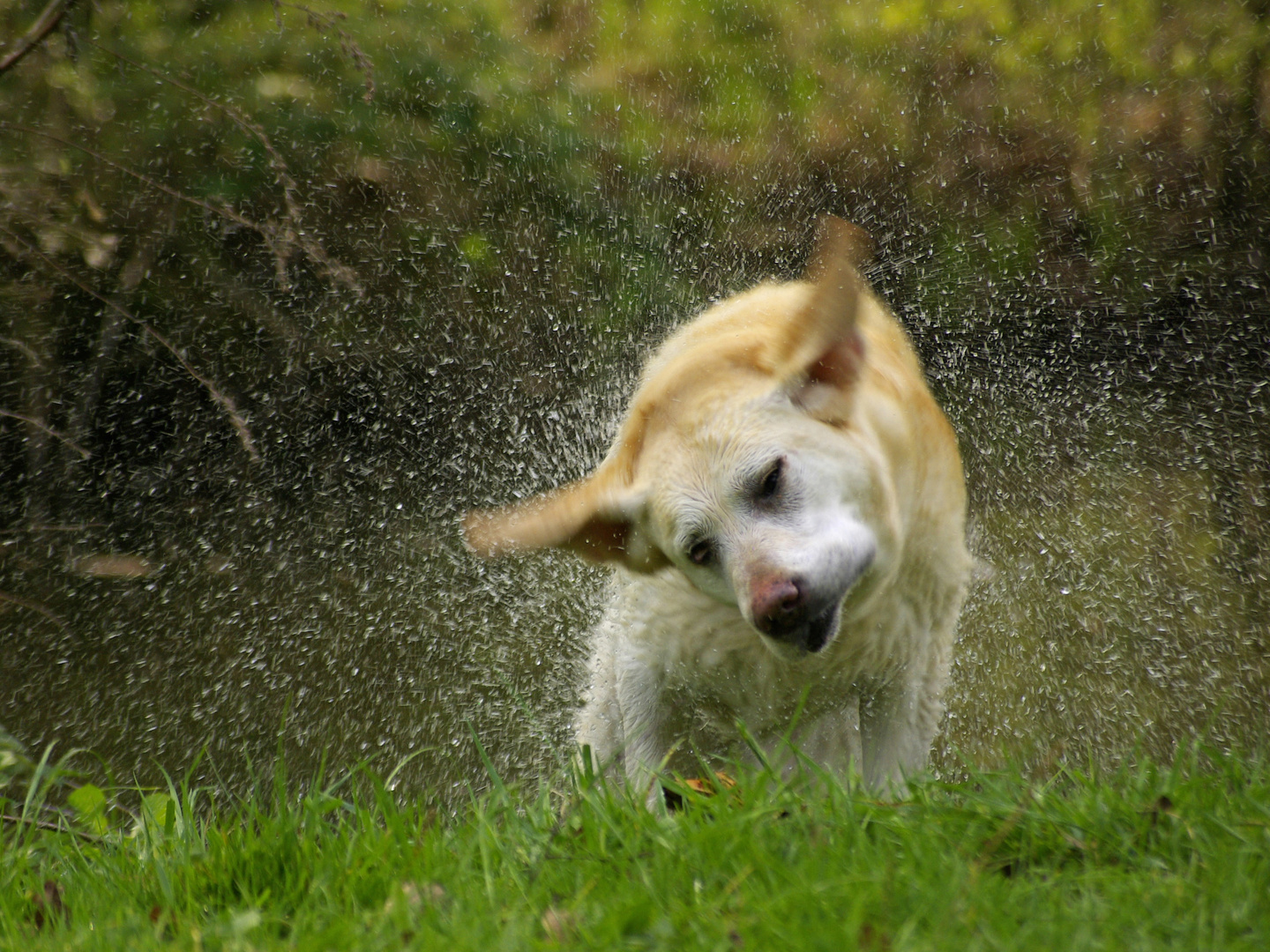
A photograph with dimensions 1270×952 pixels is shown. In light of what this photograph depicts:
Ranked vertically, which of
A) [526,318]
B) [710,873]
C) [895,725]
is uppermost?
[710,873]

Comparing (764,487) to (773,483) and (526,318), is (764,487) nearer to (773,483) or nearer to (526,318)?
(773,483)

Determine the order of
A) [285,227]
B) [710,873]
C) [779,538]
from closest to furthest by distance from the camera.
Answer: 1. [710,873]
2. [779,538]
3. [285,227]

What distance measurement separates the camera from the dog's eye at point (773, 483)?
2973mm

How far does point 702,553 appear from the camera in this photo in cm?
309

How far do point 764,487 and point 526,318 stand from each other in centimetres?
291

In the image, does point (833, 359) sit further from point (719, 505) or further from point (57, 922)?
point (57, 922)

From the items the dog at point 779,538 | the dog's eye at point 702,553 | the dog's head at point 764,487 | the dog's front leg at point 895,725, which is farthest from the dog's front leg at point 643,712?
the dog's front leg at point 895,725

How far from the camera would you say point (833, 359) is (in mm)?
3170

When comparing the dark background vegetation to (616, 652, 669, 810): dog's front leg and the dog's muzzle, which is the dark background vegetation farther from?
the dog's muzzle

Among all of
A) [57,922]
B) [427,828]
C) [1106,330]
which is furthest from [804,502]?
[1106,330]

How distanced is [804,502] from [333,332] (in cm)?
315

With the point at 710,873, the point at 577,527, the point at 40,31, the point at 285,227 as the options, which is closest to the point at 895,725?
the point at 577,527

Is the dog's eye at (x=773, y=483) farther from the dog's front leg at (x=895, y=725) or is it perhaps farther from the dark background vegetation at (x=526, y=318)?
the dark background vegetation at (x=526, y=318)

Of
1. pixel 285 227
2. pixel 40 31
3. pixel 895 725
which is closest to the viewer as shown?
pixel 895 725
